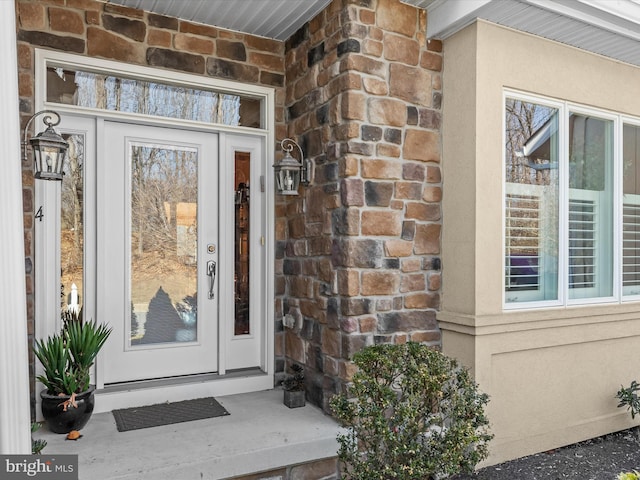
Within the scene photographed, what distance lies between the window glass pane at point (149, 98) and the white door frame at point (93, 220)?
2.7 inches

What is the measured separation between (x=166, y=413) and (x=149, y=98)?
220cm

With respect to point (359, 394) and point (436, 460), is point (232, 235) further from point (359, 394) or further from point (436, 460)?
point (436, 460)

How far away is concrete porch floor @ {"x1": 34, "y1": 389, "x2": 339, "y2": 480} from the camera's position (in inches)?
96.6

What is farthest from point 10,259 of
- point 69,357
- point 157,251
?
point 157,251

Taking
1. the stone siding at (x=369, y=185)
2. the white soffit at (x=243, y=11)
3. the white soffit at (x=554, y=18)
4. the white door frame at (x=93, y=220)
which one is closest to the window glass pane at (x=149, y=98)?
the white door frame at (x=93, y=220)

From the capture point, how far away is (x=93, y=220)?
3.31 m

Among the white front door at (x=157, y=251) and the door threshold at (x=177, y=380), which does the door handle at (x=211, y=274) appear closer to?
the white front door at (x=157, y=251)

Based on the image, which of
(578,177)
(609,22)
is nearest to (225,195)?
(578,177)

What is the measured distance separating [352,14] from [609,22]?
1.70 meters

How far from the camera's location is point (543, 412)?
10.9ft

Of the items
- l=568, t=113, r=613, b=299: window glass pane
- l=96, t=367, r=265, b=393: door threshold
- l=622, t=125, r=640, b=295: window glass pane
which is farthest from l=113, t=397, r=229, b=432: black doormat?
l=622, t=125, r=640, b=295: window glass pane

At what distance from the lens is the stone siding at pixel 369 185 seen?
305cm
